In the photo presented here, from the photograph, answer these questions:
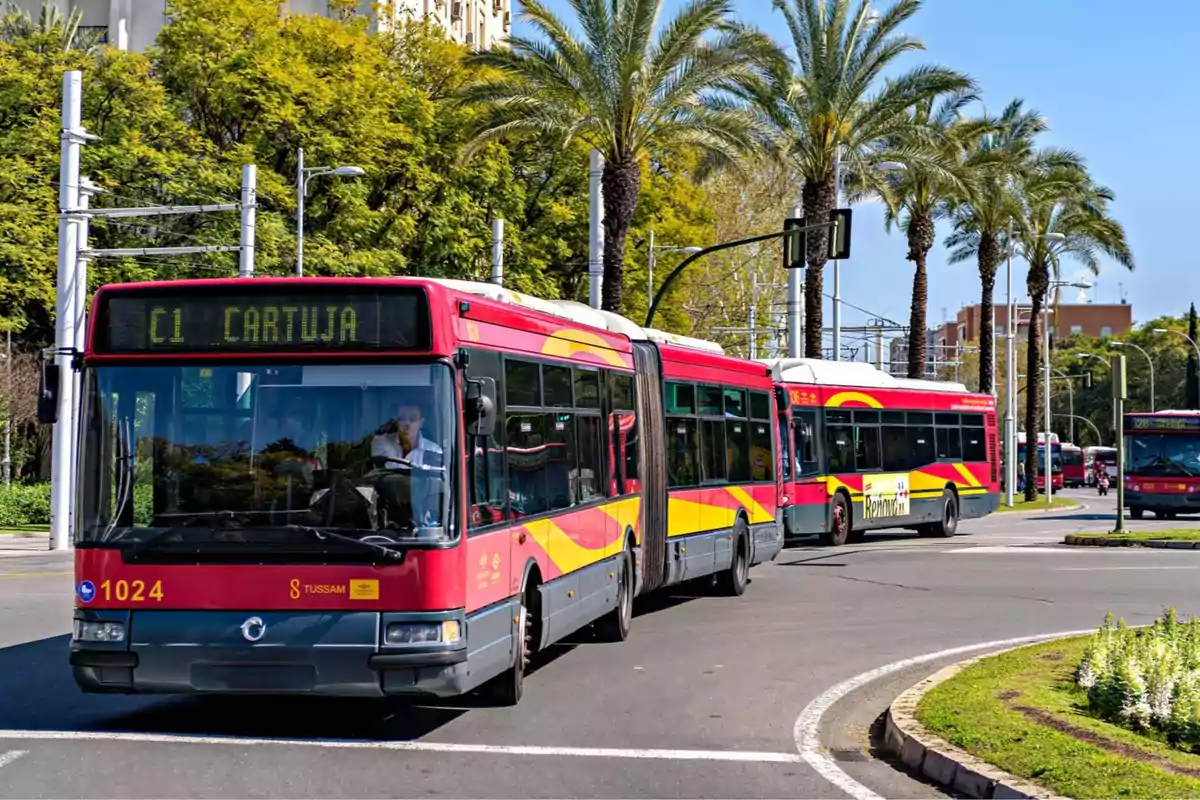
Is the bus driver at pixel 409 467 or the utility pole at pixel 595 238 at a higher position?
the utility pole at pixel 595 238

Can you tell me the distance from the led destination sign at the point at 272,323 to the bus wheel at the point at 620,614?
18.3 feet

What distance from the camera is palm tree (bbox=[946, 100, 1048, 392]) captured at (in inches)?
1967

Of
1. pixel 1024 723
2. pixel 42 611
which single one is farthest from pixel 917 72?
pixel 1024 723

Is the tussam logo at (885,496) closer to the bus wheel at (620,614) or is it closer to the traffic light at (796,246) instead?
the traffic light at (796,246)

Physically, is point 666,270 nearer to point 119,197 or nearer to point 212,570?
point 119,197

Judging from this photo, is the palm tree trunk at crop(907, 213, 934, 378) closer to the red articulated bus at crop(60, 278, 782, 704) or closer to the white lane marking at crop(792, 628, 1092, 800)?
the white lane marking at crop(792, 628, 1092, 800)

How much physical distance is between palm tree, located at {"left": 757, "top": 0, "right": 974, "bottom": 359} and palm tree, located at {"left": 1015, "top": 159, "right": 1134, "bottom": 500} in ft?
50.4

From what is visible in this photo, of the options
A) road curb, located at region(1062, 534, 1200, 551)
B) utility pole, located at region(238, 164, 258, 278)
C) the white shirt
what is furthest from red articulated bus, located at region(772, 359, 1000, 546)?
the white shirt

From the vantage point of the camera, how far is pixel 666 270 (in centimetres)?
6228

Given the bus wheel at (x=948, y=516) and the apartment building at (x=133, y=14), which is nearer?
the bus wheel at (x=948, y=516)

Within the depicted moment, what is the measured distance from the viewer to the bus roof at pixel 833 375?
3003 cm

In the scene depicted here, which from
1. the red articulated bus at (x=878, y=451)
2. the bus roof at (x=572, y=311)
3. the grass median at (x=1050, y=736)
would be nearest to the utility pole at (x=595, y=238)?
the red articulated bus at (x=878, y=451)

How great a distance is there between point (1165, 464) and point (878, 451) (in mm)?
15778

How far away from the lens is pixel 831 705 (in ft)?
38.8
